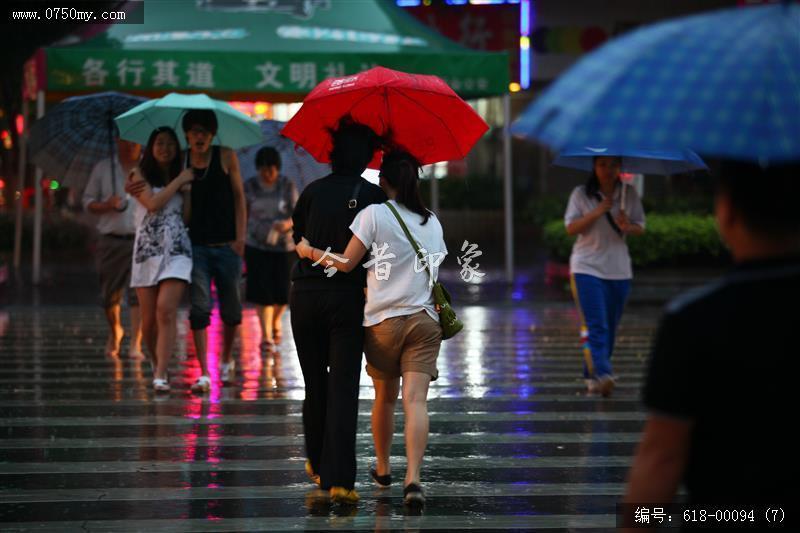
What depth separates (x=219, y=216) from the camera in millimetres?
9500

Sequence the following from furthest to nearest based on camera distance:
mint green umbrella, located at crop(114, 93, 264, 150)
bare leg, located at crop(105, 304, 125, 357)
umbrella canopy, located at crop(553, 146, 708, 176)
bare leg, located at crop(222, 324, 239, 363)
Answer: bare leg, located at crop(105, 304, 125, 357)
bare leg, located at crop(222, 324, 239, 363)
mint green umbrella, located at crop(114, 93, 264, 150)
umbrella canopy, located at crop(553, 146, 708, 176)

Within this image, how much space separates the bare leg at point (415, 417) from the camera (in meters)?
6.15

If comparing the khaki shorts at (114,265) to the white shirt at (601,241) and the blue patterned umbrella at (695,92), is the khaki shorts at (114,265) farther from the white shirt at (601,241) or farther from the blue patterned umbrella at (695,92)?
the blue patterned umbrella at (695,92)

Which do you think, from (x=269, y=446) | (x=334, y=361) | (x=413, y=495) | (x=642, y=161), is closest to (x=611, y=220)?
(x=642, y=161)

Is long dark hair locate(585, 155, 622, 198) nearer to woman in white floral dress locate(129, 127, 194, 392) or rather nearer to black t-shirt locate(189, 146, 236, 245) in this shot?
black t-shirt locate(189, 146, 236, 245)

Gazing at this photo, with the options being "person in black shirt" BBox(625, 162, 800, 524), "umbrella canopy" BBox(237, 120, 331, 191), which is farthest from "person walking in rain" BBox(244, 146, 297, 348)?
"person in black shirt" BBox(625, 162, 800, 524)

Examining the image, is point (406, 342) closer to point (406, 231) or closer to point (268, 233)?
point (406, 231)

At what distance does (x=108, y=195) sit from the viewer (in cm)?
1090

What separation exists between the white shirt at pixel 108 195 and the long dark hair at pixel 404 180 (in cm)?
502

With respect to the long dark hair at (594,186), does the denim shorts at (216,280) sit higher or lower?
lower

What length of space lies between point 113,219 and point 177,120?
4.64 feet

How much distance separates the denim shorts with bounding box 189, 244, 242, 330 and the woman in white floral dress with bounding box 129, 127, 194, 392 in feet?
0.38

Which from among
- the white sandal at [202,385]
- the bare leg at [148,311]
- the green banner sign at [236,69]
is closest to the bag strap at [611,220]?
the white sandal at [202,385]

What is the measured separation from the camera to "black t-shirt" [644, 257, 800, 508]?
2811 millimetres
